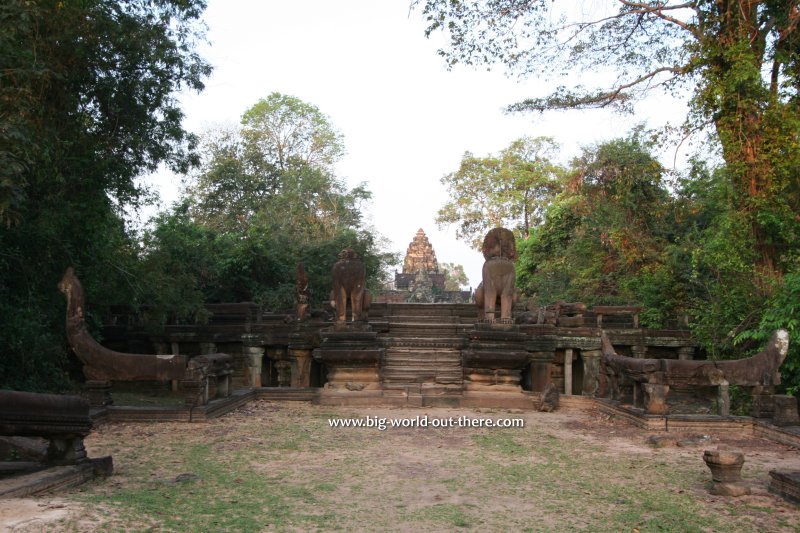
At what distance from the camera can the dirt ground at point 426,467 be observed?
5.19 meters

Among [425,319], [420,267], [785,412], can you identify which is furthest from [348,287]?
[420,267]

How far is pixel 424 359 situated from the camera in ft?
43.6

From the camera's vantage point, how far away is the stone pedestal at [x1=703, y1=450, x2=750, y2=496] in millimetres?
5945

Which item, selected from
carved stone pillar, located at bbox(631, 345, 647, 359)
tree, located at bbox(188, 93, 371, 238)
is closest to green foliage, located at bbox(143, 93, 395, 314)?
tree, located at bbox(188, 93, 371, 238)

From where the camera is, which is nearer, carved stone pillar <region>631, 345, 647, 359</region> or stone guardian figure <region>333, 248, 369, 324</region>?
stone guardian figure <region>333, 248, 369, 324</region>

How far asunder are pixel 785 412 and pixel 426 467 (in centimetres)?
498

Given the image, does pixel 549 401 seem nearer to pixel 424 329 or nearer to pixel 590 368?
pixel 424 329

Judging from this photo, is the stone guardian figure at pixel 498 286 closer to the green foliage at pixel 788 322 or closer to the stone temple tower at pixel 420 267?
the green foliage at pixel 788 322

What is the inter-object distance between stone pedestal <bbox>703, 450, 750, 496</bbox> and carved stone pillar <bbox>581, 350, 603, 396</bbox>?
30.9 ft

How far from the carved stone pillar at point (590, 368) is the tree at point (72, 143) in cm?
940

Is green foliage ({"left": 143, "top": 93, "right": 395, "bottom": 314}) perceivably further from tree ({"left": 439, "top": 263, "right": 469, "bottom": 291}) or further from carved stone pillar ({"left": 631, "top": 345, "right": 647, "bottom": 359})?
tree ({"left": 439, "top": 263, "right": 469, "bottom": 291})

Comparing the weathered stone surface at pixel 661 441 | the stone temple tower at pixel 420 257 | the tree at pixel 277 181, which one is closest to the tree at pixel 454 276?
the stone temple tower at pixel 420 257

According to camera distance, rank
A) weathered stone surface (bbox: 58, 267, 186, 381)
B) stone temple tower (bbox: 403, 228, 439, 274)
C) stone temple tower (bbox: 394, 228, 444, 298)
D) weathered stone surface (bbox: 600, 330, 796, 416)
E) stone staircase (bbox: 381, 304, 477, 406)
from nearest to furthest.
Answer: weathered stone surface (bbox: 600, 330, 796, 416), weathered stone surface (bbox: 58, 267, 186, 381), stone staircase (bbox: 381, 304, 477, 406), stone temple tower (bbox: 394, 228, 444, 298), stone temple tower (bbox: 403, 228, 439, 274)

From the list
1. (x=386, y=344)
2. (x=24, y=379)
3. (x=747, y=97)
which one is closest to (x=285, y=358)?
(x=386, y=344)
